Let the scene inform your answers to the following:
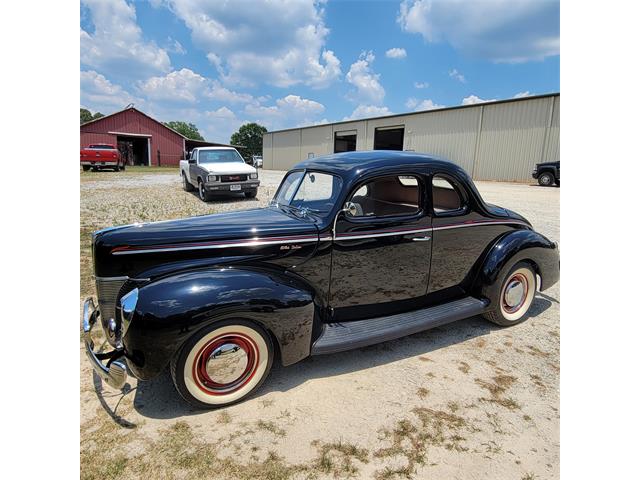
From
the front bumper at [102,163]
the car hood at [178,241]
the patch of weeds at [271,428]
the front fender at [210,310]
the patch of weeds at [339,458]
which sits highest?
the front bumper at [102,163]

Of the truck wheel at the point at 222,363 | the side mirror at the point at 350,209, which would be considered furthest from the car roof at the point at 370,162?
the truck wheel at the point at 222,363

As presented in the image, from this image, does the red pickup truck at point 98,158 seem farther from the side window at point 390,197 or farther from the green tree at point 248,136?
the green tree at point 248,136

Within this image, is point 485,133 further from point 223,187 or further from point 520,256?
point 520,256

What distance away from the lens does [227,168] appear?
12422 millimetres

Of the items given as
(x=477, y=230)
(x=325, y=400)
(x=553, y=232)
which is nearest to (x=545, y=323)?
(x=477, y=230)

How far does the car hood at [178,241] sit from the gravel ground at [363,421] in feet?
3.28

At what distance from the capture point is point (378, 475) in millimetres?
2104

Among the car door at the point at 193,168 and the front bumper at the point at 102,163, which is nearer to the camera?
the car door at the point at 193,168

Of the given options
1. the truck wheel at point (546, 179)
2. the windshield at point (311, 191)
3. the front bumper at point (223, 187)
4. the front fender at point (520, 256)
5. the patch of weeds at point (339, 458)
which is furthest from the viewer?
the truck wheel at point (546, 179)

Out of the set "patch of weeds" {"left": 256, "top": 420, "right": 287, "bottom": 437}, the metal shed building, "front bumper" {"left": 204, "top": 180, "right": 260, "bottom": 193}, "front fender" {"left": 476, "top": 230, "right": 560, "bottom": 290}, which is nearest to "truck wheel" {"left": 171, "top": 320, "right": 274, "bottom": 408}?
"patch of weeds" {"left": 256, "top": 420, "right": 287, "bottom": 437}

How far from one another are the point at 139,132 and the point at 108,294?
40036mm

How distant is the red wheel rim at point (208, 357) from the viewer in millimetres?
→ 2535

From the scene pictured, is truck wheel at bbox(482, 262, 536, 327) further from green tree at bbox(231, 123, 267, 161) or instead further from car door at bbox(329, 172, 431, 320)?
green tree at bbox(231, 123, 267, 161)

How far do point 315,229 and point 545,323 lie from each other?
9.73 ft
